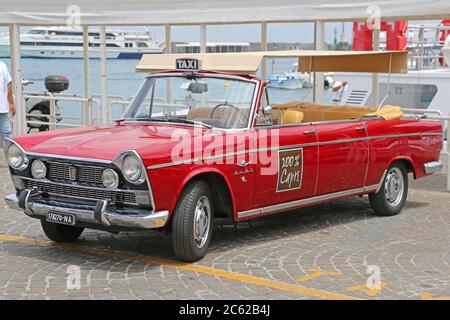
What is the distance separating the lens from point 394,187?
9.65 m

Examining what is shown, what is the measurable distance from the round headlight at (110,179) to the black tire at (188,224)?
0.57 meters

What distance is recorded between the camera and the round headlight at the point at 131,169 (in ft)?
21.8

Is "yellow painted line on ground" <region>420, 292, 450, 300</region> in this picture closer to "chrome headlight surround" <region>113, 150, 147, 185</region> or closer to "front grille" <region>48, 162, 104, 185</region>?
"chrome headlight surround" <region>113, 150, 147, 185</region>

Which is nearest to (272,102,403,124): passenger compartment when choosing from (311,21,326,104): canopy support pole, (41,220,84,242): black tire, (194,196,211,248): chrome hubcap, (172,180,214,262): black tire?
(311,21,326,104): canopy support pole

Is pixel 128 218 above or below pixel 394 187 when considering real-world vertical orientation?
above

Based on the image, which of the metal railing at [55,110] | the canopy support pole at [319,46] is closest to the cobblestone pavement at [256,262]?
the canopy support pole at [319,46]

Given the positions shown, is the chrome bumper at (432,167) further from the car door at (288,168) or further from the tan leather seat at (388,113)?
the car door at (288,168)

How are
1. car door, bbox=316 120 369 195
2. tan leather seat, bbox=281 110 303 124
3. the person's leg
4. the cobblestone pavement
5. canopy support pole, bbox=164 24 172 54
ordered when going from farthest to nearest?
canopy support pole, bbox=164 24 172 54 < the person's leg < tan leather seat, bbox=281 110 303 124 < car door, bbox=316 120 369 195 < the cobblestone pavement

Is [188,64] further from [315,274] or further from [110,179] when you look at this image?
[315,274]

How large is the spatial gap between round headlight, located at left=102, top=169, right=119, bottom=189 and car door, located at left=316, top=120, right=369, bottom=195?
246 cm

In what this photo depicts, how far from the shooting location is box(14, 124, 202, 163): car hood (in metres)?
6.81

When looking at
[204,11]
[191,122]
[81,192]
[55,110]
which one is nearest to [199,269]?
[81,192]

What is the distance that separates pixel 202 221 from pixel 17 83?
934 centimetres
